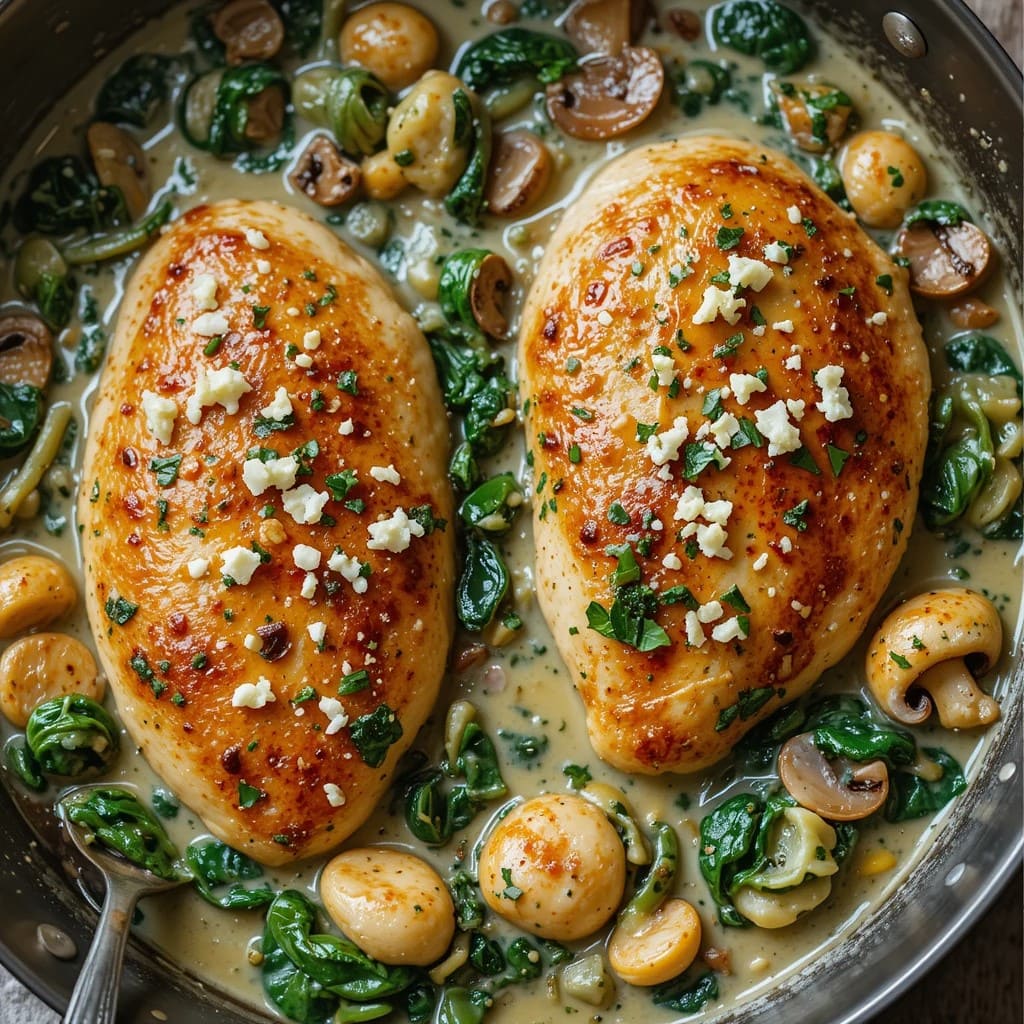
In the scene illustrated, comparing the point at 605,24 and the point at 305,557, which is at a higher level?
the point at 605,24

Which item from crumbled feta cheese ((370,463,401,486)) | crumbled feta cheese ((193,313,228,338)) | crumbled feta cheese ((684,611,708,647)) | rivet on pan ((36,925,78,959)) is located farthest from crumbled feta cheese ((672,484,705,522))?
rivet on pan ((36,925,78,959))

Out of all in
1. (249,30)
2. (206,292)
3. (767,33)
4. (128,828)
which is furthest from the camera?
(249,30)

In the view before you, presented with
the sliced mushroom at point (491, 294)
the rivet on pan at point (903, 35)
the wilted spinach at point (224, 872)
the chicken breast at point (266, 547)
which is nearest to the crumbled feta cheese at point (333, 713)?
the chicken breast at point (266, 547)

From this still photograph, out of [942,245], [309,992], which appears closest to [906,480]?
[942,245]

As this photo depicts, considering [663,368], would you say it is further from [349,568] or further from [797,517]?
[349,568]

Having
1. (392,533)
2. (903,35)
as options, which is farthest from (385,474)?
(903,35)

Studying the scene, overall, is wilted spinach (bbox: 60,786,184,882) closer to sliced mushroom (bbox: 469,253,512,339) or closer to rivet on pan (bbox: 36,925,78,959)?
rivet on pan (bbox: 36,925,78,959)
